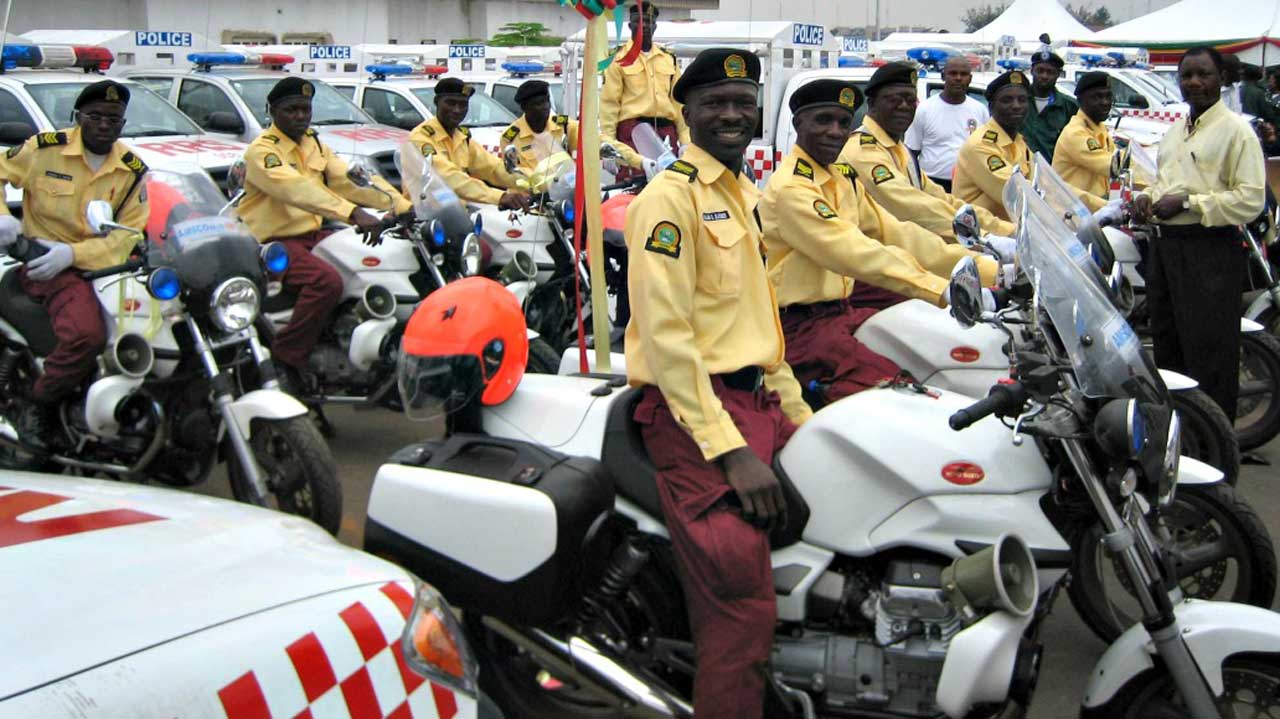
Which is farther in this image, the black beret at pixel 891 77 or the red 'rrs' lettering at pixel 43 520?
the black beret at pixel 891 77

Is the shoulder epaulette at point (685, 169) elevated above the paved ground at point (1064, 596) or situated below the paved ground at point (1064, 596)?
above

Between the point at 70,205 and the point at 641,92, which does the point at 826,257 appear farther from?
the point at 641,92

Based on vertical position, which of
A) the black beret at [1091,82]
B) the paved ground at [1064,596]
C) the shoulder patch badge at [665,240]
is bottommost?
the paved ground at [1064,596]

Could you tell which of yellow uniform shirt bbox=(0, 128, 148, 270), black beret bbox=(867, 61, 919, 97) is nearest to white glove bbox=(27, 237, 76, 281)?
yellow uniform shirt bbox=(0, 128, 148, 270)

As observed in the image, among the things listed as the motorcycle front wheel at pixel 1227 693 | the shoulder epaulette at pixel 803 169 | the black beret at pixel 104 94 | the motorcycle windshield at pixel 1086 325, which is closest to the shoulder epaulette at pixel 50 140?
the black beret at pixel 104 94

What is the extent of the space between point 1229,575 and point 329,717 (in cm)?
269

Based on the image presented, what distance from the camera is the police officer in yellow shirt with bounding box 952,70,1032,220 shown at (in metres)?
6.07

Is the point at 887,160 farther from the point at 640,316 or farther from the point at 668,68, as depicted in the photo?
the point at 668,68

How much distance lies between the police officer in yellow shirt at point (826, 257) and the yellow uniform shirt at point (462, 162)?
3.20 metres

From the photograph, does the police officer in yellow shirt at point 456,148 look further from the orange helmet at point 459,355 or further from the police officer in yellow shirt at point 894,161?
the orange helmet at point 459,355

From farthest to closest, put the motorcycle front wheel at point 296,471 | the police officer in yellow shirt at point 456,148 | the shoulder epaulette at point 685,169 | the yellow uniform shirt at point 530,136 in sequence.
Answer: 1. the yellow uniform shirt at point 530,136
2. the police officer in yellow shirt at point 456,148
3. the motorcycle front wheel at point 296,471
4. the shoulder epaulette at point 685,169

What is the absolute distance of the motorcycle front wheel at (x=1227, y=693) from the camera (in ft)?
8.88

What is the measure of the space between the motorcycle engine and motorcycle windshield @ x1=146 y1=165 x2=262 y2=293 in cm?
263

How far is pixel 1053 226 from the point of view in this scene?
10.6 ft
